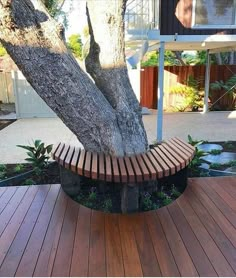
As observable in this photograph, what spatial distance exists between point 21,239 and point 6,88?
11.0 metres

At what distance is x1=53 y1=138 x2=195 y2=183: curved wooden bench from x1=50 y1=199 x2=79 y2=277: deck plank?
16.5 inches

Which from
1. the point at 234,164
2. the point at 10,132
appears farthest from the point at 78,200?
the point at 10,132

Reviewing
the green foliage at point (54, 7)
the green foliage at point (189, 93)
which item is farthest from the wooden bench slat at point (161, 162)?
the green foliage at point (189, 93)

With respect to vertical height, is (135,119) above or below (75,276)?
above

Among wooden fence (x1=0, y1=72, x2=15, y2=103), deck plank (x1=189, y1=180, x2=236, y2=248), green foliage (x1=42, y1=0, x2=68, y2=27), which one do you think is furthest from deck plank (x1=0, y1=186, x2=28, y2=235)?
wooden fence (x1=0, y1=72, x2=15, y2=103)

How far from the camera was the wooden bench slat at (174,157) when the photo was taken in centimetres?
270

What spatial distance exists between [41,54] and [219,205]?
233cm

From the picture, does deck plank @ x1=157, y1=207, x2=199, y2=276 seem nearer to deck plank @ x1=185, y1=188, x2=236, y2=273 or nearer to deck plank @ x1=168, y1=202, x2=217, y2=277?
deck plank @ x1=168, y1=202, x2=217, y2=277

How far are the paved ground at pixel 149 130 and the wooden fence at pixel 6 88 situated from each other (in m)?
4.27

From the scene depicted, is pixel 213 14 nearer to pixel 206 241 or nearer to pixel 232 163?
pixel 232 163

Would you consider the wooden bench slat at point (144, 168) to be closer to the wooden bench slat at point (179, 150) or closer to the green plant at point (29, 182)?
the wooden bench slat at point (179, 150)

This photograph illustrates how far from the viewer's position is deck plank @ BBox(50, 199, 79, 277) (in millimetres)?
1936

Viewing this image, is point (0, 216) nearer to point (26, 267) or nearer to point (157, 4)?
point (26, 267)

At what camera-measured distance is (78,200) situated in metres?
2.96
